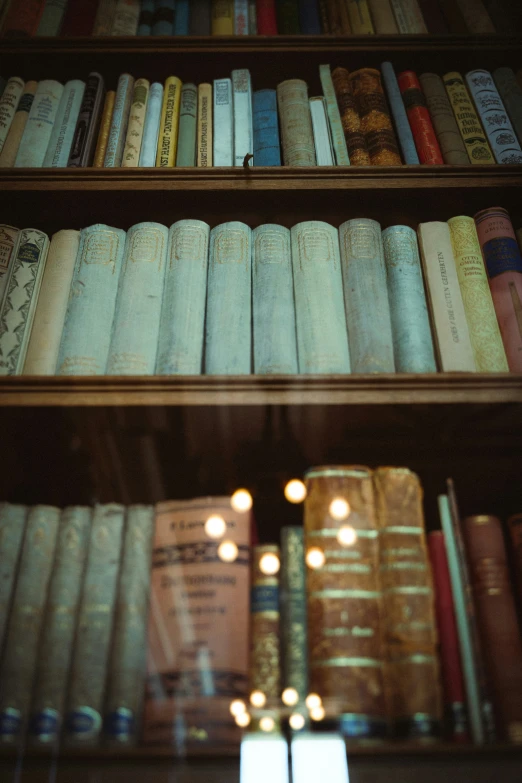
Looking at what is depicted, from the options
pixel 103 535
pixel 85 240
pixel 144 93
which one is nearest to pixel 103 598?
pixel 103 535

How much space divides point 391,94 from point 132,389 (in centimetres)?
80

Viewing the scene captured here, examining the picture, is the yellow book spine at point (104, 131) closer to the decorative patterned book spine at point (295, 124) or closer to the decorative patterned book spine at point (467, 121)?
the decorative patterned book spine at point (295, 124)

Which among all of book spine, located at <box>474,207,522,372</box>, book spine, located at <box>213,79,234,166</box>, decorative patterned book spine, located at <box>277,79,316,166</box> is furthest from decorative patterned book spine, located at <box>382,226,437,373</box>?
book spine, located at <box>213,79,234,166</box>

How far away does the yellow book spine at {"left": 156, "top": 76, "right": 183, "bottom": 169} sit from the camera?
1.19m

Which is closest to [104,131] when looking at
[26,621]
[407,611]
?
[26,621]

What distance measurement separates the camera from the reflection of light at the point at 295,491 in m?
0.95

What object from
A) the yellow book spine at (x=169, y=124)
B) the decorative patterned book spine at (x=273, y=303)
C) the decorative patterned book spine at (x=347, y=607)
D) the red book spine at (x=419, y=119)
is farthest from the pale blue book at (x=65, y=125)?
the decorative patterned book spine at (x=347, y=607)

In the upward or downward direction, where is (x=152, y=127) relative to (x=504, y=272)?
upward

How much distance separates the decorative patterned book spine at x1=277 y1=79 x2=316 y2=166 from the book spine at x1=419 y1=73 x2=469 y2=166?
0.24 meters

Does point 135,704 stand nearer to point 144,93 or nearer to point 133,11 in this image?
point 144,93

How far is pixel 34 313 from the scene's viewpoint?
3.30 feet

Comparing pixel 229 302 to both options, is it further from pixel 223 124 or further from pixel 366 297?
pixel 223 124

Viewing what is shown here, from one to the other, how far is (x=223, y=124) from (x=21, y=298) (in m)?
0.52

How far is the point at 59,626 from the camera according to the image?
82cm
